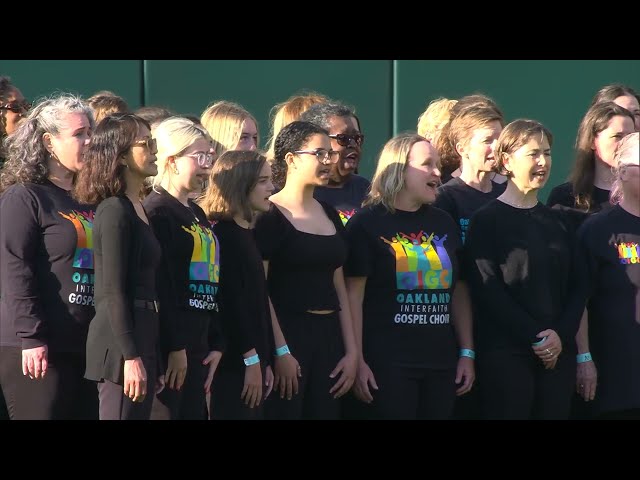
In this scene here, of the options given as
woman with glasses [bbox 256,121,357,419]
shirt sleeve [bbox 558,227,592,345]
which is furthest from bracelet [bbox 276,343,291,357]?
shirt sleeve [bbox 558,227,592,345]

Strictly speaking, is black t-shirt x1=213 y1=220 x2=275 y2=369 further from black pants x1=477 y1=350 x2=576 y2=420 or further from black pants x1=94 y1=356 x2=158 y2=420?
black pants x1=477 y1=350 x2=576 y2=420

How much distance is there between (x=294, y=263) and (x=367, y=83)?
2.94 metres

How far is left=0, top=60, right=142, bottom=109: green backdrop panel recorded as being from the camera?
7.24m

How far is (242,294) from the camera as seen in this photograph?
4.76 m

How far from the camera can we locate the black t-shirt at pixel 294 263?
4.94 meters

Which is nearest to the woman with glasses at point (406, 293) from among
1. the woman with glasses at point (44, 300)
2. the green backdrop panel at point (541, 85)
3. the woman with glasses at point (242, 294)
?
the woman with glasses at point (242, 294)

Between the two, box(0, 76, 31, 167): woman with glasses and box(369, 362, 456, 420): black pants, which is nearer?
box(369, 362, 456, 420): black pants

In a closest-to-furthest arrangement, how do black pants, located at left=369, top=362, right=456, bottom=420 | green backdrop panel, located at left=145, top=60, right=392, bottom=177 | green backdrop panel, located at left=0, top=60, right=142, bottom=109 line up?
black pants, located at left=369, top=362, right=456, bottom=420 < green backdrop panel, located at left=0, top=60, right=142, bottom=109 < green backdrop panel, located at left=145, top=60, right=392, bottom=177

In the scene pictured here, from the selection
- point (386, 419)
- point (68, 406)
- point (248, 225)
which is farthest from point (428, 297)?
point (68, 406)

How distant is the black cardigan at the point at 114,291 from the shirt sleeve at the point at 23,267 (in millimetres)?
323

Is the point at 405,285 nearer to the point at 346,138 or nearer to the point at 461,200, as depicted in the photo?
the point at 461,200

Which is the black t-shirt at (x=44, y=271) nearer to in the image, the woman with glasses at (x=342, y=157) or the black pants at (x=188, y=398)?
the black pants at (x=188, y=398)

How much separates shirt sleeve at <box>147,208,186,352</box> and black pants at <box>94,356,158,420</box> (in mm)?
217

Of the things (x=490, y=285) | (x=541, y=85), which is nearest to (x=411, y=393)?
(x=490, y=285)
